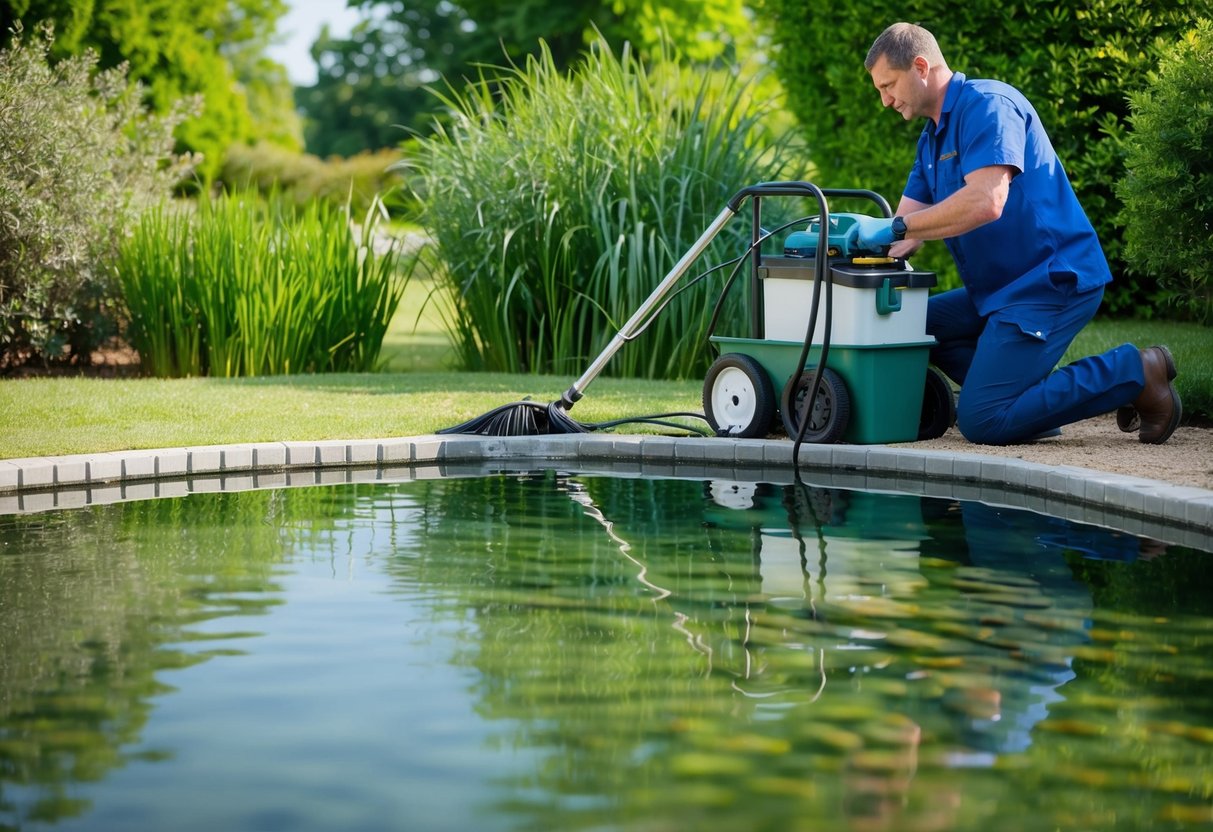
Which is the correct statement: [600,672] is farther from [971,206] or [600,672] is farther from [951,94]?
[951,94]

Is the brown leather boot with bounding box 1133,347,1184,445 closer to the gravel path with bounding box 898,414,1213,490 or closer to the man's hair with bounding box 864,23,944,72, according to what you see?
the gravel path with bounding box 898,414,1213,490

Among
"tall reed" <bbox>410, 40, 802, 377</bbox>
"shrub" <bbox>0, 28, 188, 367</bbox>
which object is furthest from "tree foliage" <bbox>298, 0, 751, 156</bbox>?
"shrub" <bbox>0, 28, 188, 367</bbox>

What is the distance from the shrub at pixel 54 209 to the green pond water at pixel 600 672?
4233 mm

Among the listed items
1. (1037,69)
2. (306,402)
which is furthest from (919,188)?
(1037,69)

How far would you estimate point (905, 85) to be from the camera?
605 cm

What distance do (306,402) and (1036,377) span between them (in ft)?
11.5

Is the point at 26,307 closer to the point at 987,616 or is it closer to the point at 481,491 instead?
the point at 481,491

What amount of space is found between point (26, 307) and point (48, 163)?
87 cm

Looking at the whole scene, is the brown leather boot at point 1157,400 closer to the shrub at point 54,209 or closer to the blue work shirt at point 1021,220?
the blue work shirt at point 1021,220

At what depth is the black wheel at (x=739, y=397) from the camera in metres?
6.38

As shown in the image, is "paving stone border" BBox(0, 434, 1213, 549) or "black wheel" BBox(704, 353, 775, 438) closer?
"paving stone border" BBox(0, 434, 1213, 549)

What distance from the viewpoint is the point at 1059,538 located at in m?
4.78

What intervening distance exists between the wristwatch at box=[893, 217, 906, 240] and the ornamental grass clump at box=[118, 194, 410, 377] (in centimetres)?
428

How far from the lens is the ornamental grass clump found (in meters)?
9.02
